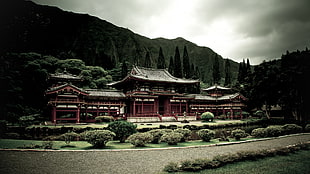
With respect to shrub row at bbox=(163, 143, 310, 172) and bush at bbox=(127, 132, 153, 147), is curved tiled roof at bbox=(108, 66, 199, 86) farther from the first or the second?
shrub row at bbox=(163, 143, 310, 172)

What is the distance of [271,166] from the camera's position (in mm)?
8047

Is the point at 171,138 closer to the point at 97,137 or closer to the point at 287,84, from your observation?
the point at 97,137

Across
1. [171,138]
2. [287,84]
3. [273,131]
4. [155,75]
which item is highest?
[155,75]

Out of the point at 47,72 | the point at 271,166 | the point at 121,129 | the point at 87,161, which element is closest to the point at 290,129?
the point at 271,166

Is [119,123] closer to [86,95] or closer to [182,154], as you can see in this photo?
[182,154]

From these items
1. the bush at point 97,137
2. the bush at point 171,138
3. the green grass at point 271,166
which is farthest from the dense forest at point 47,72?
the green grass at point 271,166

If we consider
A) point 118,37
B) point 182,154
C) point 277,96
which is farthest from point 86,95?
point 118,37

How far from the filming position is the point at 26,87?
35281 mm

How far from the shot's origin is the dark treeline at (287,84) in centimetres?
2098

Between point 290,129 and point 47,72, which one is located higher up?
point 47,72

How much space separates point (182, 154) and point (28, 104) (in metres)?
35.7

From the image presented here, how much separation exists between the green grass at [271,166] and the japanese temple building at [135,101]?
2257 centimetres

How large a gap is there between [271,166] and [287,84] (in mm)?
25127

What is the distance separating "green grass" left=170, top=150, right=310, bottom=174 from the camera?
734 centimetres
